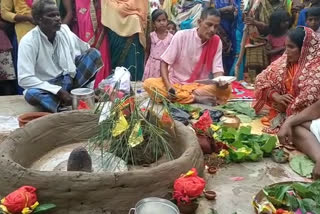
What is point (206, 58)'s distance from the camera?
5.17 meters

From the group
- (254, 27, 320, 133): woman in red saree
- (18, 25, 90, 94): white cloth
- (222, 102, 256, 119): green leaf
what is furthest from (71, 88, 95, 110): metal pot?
(254, 27, 320, 133): woman in red saree

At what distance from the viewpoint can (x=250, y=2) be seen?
6129mm

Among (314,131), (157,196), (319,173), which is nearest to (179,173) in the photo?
(157,196)

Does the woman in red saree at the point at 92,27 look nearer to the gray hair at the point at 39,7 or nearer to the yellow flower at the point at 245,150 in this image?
the gray hair at the point at 39,7

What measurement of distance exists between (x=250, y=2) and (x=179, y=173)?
4.03m

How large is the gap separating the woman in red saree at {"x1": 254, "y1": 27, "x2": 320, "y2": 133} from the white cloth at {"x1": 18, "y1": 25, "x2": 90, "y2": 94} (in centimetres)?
213

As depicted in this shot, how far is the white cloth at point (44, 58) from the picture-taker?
173 inches

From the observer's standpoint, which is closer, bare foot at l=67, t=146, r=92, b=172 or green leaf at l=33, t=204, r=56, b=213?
green leaf at l=33, t=204, r=56, b=213

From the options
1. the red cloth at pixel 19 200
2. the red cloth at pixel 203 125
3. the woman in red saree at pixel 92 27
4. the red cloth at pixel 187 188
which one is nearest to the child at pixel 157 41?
the woman in red saree at pixel 92 27

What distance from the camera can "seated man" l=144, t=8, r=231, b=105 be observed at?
4898mm

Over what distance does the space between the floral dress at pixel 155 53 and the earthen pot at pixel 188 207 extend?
10.7 ft

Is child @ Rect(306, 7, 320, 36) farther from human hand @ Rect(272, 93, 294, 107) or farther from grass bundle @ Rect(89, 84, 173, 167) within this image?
grass bundle @ Rect(89, 84, 173, 167)

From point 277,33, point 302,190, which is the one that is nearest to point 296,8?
point 277,33

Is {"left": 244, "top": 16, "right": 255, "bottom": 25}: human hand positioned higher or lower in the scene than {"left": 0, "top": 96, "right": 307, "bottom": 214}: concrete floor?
higher
